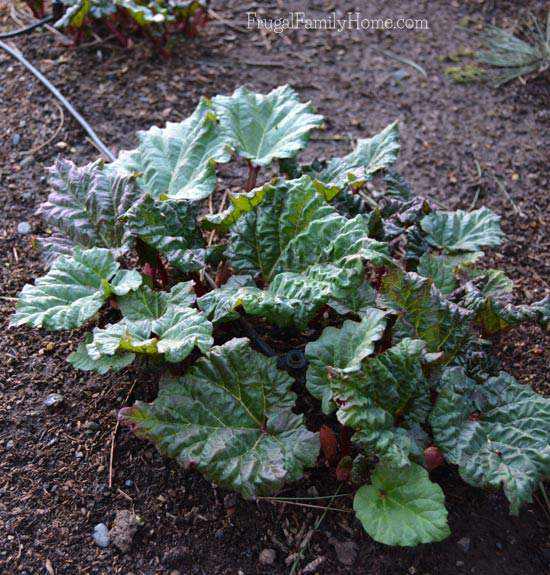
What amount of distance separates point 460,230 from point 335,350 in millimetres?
822

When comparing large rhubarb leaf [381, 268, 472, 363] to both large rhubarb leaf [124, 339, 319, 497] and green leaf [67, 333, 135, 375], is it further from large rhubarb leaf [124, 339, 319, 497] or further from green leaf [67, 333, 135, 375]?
green leaf [67, 333, 135, 375]

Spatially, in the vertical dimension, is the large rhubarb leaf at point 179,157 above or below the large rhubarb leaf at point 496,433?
above

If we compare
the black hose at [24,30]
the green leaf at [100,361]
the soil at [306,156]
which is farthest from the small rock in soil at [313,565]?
the black hose at [24,30]

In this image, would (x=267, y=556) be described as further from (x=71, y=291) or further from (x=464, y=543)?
(x=71, y=291)

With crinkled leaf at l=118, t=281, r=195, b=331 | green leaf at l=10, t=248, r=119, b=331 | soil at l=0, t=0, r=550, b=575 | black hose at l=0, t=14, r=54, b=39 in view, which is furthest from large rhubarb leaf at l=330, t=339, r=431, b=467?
black hose at l=0, t=14, r=54, b=39

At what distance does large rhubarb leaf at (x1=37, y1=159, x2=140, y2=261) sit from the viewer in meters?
2.40

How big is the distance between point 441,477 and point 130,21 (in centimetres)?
284

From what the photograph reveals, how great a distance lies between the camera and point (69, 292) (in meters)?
2.18

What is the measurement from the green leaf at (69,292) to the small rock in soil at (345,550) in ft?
3.23

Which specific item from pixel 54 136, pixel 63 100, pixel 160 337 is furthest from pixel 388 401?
pixel 63 100

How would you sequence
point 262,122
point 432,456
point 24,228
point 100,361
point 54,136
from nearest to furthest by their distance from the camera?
point 432,456
point 100,361
point 262,122
point 24,228
point 54,136

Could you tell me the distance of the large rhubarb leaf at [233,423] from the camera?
192cm

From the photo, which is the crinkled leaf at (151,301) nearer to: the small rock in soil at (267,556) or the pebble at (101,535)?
the pebble at (101,535)

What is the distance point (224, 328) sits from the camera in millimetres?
2396
